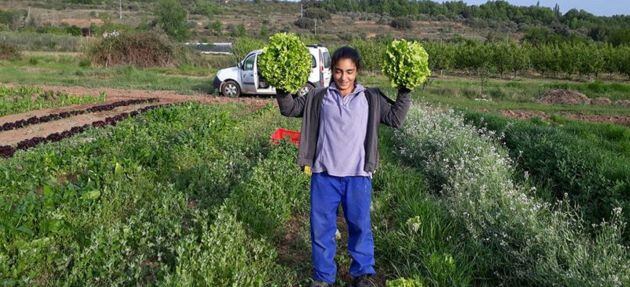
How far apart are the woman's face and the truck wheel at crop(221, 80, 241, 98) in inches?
562

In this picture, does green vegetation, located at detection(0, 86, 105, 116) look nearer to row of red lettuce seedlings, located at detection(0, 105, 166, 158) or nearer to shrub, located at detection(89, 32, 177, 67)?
row of red lettuce seedlings, located at detection(0, 105, 166, 158)

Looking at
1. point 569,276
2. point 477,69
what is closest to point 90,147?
point 569,276

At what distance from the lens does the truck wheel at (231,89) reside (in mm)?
17719

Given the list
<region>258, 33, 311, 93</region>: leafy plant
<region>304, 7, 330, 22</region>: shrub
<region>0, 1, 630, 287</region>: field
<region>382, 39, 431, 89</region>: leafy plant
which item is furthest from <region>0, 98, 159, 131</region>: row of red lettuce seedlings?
<region>304, 7, 330, 22</region>: shrub

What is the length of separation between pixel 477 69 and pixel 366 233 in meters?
33.1

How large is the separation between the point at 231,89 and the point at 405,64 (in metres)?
14.6

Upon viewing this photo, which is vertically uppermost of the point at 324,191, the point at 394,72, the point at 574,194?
the point at 394,72

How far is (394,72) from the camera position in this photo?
11.7ft

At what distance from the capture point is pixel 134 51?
1164 inches

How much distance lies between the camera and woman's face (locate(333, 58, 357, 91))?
11.9ft

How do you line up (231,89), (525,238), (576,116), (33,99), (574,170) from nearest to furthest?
(525,238) → (574,170) → (33,99) → (576,116) → (231,89)

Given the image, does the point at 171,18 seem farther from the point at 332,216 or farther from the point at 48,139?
the point at 332,216

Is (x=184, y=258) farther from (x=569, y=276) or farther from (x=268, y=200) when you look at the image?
(x=569, y=276)

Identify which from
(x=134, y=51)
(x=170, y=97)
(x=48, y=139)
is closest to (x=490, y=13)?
(x=134, y=51)
